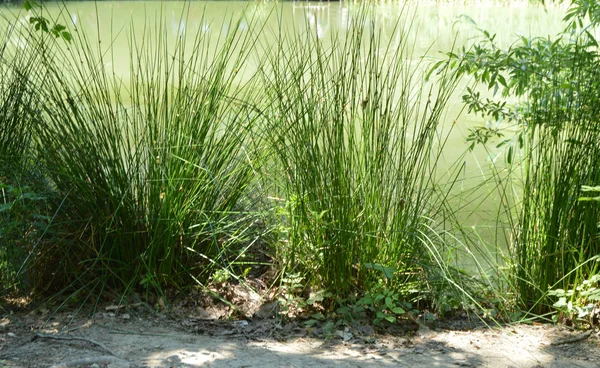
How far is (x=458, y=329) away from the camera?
112 inches

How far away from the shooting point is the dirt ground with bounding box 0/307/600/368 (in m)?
2.32

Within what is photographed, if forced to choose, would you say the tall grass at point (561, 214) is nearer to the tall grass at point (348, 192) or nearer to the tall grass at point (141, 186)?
the tall grass at point (348, 192)

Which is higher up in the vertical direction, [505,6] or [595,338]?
[505,6]

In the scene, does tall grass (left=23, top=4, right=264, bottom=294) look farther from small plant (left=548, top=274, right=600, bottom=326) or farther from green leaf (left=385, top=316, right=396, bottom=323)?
small plant (left=548, top=274, right=600, bottom=326)

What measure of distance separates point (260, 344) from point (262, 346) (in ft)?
0.10

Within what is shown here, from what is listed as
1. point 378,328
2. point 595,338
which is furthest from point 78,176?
point 595,338

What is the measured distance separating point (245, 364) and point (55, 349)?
626 mm

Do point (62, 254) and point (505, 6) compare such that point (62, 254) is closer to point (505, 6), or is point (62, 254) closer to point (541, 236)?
point (541, 236)

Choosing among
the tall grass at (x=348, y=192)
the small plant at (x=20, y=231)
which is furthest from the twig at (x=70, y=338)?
the tall grass at (x=348, y=192)

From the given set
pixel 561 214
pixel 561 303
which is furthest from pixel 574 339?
pixel 561 214

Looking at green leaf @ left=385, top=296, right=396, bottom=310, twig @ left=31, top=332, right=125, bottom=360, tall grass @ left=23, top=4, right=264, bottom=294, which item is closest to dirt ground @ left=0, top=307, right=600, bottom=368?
twig @ left=31, top=332, right=125, bottom=360

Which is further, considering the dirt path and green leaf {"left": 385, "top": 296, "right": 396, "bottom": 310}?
green leaf {"left": 385, "top": 296, "right": 396, "bottom": 310}

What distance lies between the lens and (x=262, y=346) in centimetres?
252

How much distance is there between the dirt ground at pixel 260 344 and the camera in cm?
232
